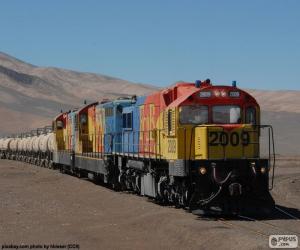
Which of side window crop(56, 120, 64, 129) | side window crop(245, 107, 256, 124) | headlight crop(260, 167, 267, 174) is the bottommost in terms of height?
headlight crop(260, 167, 267, 174)

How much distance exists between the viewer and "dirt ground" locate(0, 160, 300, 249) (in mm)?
13852

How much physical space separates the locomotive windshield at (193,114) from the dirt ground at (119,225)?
94.6 inches

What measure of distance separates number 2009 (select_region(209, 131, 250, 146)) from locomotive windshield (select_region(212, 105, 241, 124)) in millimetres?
816

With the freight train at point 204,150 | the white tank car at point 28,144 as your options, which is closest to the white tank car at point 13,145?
the white tank car at point 28,144

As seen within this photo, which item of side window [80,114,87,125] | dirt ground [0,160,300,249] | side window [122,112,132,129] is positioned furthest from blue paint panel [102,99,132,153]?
side window [80,114,87,125]

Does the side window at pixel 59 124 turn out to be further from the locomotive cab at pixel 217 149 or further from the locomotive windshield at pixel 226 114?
the locomotive windshield at pixel 226 114

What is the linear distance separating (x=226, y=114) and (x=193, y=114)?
89cm

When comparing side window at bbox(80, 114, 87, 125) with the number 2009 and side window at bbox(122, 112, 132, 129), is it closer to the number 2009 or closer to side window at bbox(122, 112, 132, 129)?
side window at bbox(122, 112, 132, 129)

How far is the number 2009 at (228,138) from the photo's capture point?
17.3 m

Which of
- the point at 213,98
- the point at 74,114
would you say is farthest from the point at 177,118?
the point at 74,114

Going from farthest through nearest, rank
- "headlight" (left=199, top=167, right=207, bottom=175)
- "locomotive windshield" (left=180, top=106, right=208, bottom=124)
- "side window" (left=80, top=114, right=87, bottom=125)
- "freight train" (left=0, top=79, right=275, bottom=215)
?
"side window" (left=80, top=114, right=87, bottom=125)
"locomotive windshield" (left=180, top=106, right=208, bottom=124)
"freight train" (left=0, top=79, right=275, bottom=215)
"headlight" (left=199, top=167, right=207, bottom=175)

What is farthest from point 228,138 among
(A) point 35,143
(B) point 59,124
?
(A) point 35,143

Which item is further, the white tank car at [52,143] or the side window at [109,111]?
the white tank car at [52,143]

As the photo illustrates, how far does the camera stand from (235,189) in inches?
671
